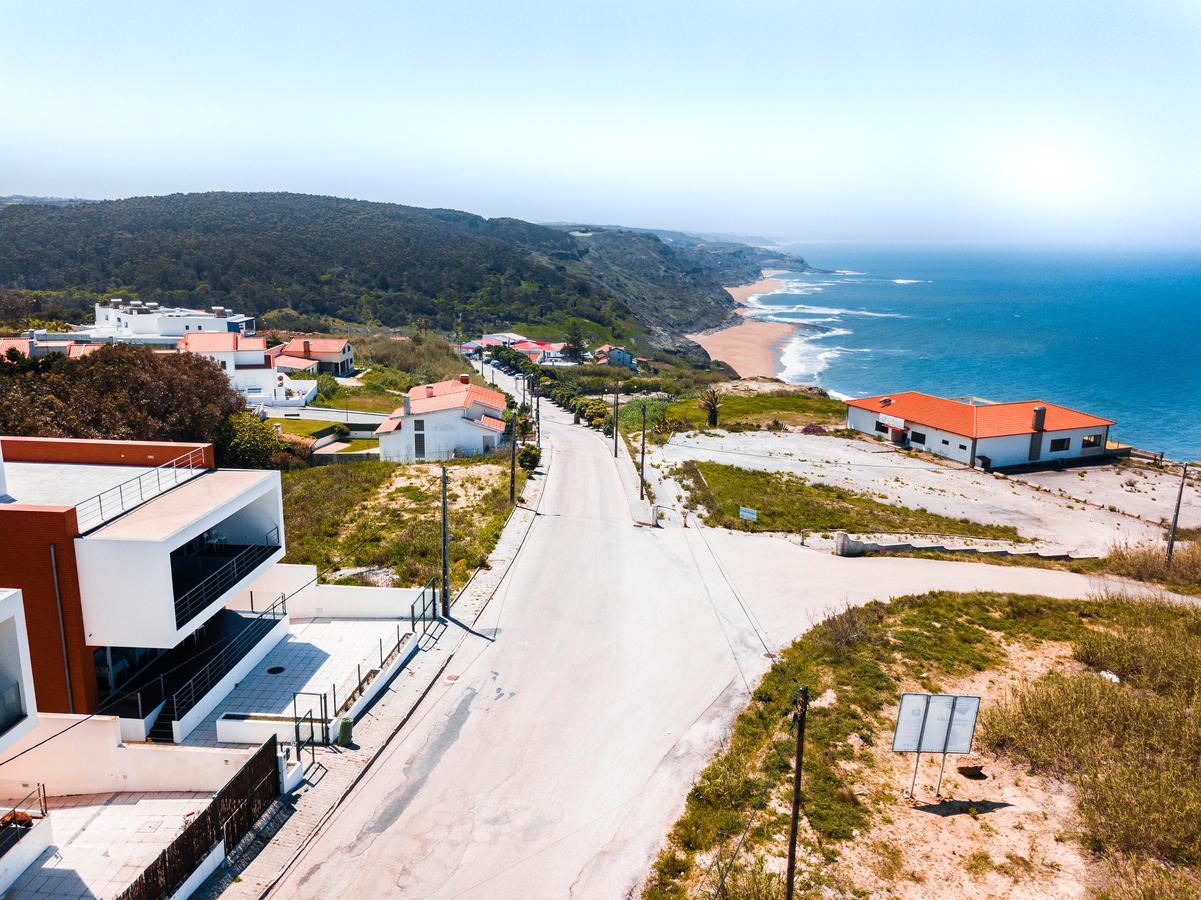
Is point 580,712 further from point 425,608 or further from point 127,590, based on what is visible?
point 127,590

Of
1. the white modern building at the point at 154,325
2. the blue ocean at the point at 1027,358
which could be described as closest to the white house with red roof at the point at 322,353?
the white modern building at the point at 154,325

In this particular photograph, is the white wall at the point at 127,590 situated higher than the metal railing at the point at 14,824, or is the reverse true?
Result: the white wall at the point at 127,590

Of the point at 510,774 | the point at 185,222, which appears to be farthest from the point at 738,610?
the point at 185,222

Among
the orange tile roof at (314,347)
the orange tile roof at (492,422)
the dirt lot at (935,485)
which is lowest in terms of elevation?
the dirt lot at (935,485)

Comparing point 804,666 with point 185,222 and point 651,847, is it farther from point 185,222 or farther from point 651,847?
point 185,222

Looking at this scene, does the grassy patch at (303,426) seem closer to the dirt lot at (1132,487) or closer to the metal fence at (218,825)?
the metal fence at (218,825)

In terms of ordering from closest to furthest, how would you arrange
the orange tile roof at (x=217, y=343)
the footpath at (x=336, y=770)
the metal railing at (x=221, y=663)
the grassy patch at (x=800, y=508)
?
the footpath at (x=336, y=770) → the metal railing at (x=221, y=663) → the grassy patch at (x=800, y=508) → the orange tile roof at (x=217, y=343)

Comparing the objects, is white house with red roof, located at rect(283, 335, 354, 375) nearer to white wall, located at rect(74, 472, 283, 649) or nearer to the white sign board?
white wall, located at rect(74, 472, 283, 649)

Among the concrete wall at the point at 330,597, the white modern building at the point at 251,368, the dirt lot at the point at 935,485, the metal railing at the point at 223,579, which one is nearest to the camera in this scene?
the metal railing at the point at 223,579
